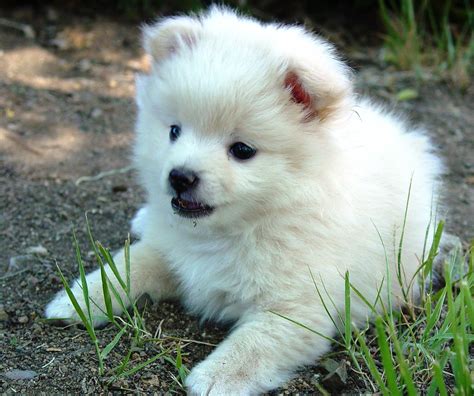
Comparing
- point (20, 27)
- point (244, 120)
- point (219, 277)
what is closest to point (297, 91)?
point (244, 120)

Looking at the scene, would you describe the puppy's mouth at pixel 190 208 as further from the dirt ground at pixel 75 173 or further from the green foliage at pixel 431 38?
the green foliage at pixel 431 38

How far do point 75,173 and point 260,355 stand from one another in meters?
2.37

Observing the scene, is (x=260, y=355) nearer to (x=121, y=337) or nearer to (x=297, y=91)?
(x=121, y=337)

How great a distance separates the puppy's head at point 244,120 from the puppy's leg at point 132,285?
1.76 ft

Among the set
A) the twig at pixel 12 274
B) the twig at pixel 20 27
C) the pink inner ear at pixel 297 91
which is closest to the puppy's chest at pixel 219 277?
the pink inner ear at pixel 297 91

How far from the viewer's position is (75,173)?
4738 mm

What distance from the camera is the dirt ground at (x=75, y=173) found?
2939mm

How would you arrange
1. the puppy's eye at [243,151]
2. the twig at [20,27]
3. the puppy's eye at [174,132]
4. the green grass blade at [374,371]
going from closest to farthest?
1. the green grass blade at [374,371]
2. the puppy's eye at [243,151]
3. the puppy's eye at [174,132]
4. the twig at [20,27]

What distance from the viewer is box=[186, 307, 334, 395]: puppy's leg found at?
278cm

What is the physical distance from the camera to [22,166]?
15.4ft

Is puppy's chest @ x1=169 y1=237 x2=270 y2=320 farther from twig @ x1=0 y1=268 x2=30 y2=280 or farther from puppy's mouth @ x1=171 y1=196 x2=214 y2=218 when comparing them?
twig @ x1=0 y1=268 x2=30 y2=280

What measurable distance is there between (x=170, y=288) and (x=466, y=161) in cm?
276

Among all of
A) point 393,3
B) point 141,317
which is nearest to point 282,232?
point 141,317

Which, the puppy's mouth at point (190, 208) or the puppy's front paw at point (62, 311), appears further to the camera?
the puppy's front paw at point (62, 311)
